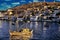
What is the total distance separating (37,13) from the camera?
38.9 feet

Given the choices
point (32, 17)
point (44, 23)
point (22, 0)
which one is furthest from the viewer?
point (44, 23)

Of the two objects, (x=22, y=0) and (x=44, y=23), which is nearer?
(x=22, y=0)

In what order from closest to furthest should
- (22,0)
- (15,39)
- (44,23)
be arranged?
(15,39), (22,0), (44,23)

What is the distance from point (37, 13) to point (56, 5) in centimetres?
89

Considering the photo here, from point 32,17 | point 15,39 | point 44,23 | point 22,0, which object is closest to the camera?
point 15,39

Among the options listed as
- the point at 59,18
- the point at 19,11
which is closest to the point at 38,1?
the point at 19,11

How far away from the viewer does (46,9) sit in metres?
12.0

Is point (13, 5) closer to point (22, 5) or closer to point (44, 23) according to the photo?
point (22, 5)

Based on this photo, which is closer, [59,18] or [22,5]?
[22,5]

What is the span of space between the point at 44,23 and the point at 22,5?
9.63 feet

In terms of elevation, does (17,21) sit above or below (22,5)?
below

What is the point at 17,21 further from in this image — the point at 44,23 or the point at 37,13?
the point at 44,23

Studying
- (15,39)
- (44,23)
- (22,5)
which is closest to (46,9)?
(22,5)

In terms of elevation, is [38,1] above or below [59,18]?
above
